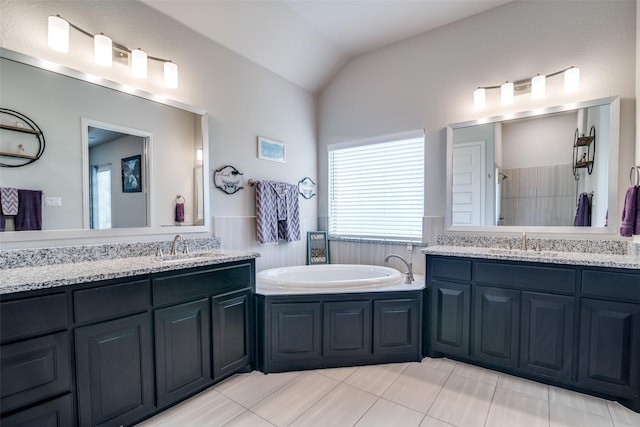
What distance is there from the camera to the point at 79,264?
5.89 feet

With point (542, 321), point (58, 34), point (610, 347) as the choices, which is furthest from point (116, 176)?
point (610, 347)

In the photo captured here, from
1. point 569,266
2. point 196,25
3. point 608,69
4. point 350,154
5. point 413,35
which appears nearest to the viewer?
point 569,266

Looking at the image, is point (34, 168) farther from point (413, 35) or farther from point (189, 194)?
point (413, 35)

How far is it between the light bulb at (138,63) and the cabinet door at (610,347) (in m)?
3.38

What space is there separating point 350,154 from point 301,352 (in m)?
2.30

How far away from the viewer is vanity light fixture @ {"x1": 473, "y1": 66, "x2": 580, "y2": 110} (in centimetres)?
227

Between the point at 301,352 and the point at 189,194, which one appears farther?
the point at 189,194

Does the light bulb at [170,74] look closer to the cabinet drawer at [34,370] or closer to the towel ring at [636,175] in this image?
the cabinet drawer at [34,370]

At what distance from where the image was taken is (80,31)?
1.85 m

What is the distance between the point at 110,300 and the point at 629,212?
3.22m

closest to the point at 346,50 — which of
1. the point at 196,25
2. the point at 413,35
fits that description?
the point at 413,35

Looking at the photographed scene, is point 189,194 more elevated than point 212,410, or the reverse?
point 189,194

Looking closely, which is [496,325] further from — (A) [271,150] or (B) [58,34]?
(B) [58,34]

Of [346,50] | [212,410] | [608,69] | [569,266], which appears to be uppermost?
[346,50]
